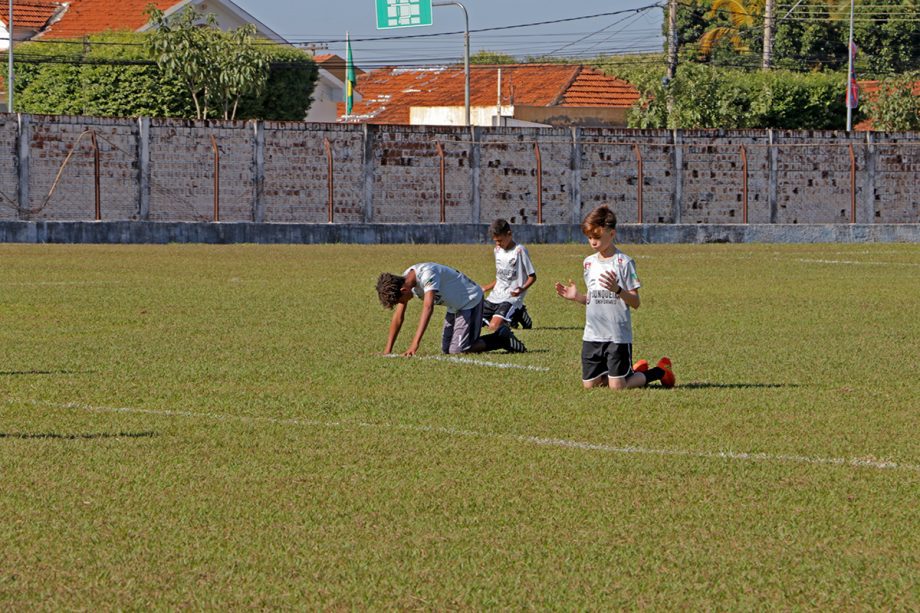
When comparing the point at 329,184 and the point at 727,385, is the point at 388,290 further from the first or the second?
the point at 329,184

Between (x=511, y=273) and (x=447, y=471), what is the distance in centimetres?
730

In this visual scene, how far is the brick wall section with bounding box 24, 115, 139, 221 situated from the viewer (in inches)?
1478

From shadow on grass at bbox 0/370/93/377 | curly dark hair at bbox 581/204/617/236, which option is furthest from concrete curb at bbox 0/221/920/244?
curly dark hair at bbox 581/204/617/236

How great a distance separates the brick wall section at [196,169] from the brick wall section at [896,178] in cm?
1761

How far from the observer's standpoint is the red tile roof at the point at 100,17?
65.6 m

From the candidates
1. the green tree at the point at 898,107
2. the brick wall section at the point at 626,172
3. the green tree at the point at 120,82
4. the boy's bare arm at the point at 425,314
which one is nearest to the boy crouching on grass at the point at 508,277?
the boy's bare arm at the point at 425,314

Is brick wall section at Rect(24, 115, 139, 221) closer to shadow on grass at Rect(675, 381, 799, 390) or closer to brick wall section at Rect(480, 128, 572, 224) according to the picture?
brick wall section at Rect(480, 128, 572, 224)

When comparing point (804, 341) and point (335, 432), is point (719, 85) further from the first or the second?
point (335, 432)

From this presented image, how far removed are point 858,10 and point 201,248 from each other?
186ft

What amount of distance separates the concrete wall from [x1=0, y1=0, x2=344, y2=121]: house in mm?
26013

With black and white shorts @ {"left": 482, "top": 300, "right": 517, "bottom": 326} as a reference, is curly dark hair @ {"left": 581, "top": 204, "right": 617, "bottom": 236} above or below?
above

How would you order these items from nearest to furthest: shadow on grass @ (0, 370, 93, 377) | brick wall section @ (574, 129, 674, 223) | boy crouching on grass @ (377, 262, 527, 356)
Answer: shadow on grass @ (0, 370, 93, 377), boy crouching on grass @ (377, 262, 527, 356), brick wall section @ (574, 129, 674, 223)

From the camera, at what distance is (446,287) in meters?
12.6

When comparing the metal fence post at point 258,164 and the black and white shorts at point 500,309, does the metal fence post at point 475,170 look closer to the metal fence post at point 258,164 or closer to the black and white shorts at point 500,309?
the metal fence post at point 258,164
